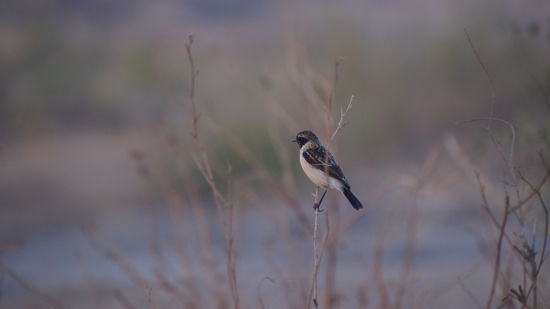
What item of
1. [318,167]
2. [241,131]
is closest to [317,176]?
[318,167]

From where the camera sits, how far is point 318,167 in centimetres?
595

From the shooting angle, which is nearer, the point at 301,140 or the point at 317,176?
the point at 317,176

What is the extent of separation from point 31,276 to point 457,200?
7950 mm

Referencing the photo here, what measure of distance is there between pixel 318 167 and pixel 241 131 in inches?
454

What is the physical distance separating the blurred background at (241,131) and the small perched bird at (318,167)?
297 cm

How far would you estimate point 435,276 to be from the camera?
13.0 m

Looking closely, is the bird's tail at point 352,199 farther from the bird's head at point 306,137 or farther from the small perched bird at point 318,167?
the bird's head at point 306,137

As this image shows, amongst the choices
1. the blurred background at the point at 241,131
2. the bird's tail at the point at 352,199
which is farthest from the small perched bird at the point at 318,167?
the blurred background at the point at 241,131

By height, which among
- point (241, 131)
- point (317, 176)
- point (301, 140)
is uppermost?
point (241, 131)

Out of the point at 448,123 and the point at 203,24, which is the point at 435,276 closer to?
the point at 448,123

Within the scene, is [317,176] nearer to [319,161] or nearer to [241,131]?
[319,161]

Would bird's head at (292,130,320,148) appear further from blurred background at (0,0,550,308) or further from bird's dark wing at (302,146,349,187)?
blurred background at (0,0,550,308)

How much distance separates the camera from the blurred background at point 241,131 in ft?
42.9

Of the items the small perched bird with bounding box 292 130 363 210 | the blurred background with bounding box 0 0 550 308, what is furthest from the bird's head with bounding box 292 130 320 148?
the blurred background with bounding box 0 0 550 308
